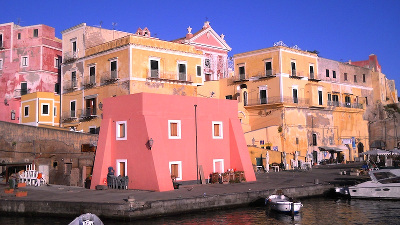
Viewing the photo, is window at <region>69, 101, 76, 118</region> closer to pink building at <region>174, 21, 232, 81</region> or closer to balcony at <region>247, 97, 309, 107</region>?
pink building at <region>174, 21, 232, 81</region>

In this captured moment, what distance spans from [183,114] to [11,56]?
29.9 metres

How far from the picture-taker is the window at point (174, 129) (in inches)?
1024

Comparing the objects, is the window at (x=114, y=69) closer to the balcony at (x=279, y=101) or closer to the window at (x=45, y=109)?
the window at (x=45, y=109)

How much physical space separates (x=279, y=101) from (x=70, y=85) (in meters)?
21.2

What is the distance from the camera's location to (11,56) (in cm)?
4812

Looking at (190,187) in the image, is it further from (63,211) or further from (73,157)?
(73,157)

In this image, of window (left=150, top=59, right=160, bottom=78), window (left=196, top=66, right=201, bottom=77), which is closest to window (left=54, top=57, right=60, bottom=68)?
window (left=150, top=59, right=160, bottom=78)

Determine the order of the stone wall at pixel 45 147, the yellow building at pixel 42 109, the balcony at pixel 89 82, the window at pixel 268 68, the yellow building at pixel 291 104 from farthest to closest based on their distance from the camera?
1. the window at pixel 268 68
2. the yellow building at pixel 291 104
3. the yellow building at pixel 42 109
4. the balcony at pixel 89 82
5. the stone wall at pixel 45 147

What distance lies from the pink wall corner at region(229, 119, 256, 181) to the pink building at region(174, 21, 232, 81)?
26.3 m

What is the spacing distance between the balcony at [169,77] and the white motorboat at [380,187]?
18707mm

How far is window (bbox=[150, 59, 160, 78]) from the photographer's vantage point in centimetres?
3775

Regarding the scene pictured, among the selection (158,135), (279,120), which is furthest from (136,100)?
(279,120)

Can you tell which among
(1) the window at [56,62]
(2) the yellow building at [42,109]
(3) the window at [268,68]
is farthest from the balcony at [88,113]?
(3) the window at [268,68]

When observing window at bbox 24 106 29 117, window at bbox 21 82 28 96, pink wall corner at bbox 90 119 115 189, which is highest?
window at bbox 21 82 28 96
